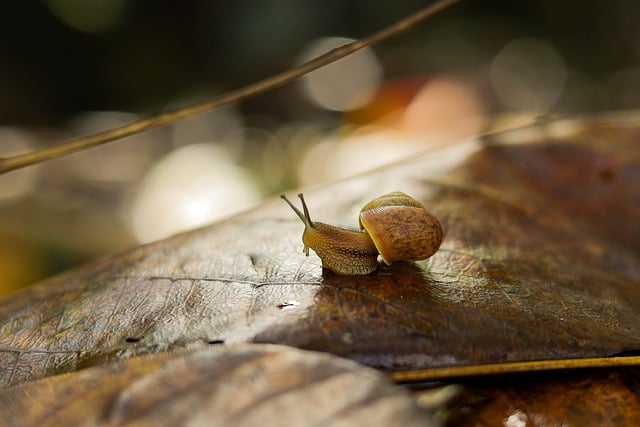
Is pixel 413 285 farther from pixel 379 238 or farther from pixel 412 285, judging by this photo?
pixel 379 238

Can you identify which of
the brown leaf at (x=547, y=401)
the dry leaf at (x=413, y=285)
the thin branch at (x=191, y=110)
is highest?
the thin branch at (x=191, y=110)

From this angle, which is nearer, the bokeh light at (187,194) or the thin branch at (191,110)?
the thin branch at (191,110)

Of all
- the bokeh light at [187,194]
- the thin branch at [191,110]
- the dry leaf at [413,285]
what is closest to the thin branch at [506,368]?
the dry leaf at [413,285]

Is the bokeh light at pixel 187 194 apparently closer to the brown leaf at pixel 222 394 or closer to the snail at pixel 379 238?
the snail at pixel 379 238

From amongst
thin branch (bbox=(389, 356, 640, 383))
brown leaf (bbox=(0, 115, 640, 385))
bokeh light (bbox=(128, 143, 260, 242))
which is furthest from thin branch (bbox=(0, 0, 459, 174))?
bokeh light (bbox=(128, 143, 260, 242))

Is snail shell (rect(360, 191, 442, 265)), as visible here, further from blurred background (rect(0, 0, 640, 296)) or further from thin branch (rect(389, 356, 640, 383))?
blurred background (rect(0, 0, 640, 296))

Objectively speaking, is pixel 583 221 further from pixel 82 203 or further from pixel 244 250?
pixel 82 203
